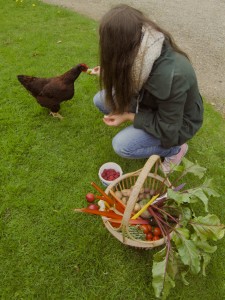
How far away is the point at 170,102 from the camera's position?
6.88 feet

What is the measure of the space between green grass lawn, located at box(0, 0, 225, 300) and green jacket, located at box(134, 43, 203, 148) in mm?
749

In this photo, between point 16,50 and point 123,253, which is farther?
point 16,50

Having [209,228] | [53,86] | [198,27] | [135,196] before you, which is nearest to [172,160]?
[209,228]

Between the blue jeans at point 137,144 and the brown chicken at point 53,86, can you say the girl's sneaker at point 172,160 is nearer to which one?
the blue jeans at point 137,144

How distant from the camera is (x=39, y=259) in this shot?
2354 millimetres

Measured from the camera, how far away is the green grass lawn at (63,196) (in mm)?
2236

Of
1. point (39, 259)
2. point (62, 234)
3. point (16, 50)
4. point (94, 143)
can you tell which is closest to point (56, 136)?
point (94, 143)

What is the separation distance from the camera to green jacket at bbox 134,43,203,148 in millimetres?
1991

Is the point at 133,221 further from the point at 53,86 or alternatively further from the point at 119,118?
the point at 53,86

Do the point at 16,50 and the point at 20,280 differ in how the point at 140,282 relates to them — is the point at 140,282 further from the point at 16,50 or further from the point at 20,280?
the point at 16,50

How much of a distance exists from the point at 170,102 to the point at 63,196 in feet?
4.46

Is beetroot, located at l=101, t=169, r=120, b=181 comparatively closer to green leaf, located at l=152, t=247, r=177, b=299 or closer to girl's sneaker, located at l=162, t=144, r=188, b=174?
girl's sneaker, located at l=162, t=144, r=188, b=174

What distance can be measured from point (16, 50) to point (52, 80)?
1.71 metres

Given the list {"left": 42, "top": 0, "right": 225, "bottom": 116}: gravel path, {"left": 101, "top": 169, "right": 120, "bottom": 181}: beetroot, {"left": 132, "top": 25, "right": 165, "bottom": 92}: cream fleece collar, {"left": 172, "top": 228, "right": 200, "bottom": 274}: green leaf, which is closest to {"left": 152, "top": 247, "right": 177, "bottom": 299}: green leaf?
{"left": 172, "top": 228, "right": 200, "bottom": 274}: green leaf
